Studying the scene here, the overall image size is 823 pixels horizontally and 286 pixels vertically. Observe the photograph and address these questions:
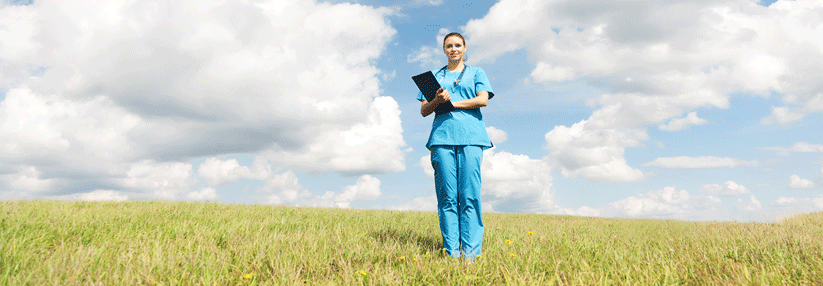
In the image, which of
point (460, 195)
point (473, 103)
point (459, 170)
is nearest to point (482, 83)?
point (473, 103)

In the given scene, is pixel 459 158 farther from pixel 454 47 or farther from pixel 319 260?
pixel 319 260

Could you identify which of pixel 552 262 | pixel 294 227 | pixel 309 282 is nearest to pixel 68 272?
pixel 309 282

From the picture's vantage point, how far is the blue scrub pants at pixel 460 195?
439cm

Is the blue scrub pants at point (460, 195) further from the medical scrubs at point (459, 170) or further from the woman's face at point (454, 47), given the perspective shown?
the woman's face at point (454, 47)

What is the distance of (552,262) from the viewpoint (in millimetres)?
4176

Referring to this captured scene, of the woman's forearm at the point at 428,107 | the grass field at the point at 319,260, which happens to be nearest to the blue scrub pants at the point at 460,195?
the grass field at the point at 319,260

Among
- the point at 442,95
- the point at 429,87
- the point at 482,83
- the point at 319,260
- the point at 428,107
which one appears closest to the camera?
the point at 319,260

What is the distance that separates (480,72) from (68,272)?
4.17 meters

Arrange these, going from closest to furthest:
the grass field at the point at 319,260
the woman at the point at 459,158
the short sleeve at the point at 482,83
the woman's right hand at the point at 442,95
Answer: the grass field at the point at 319,260 → the woman's right hand at the point at 442,95 → the woman at the point at 459,158 → the short sleeve at the point at 482,83

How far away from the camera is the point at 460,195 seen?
446 cm

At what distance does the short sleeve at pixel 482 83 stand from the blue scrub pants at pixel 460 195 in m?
0.66

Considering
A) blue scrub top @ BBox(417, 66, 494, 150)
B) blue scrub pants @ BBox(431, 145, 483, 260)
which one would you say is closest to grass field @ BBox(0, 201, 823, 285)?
blue scrub pants @ BBox(431, 145, 483, 260)

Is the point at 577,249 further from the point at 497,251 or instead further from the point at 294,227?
the point at 294,227

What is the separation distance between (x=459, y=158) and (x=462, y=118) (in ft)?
1.40
